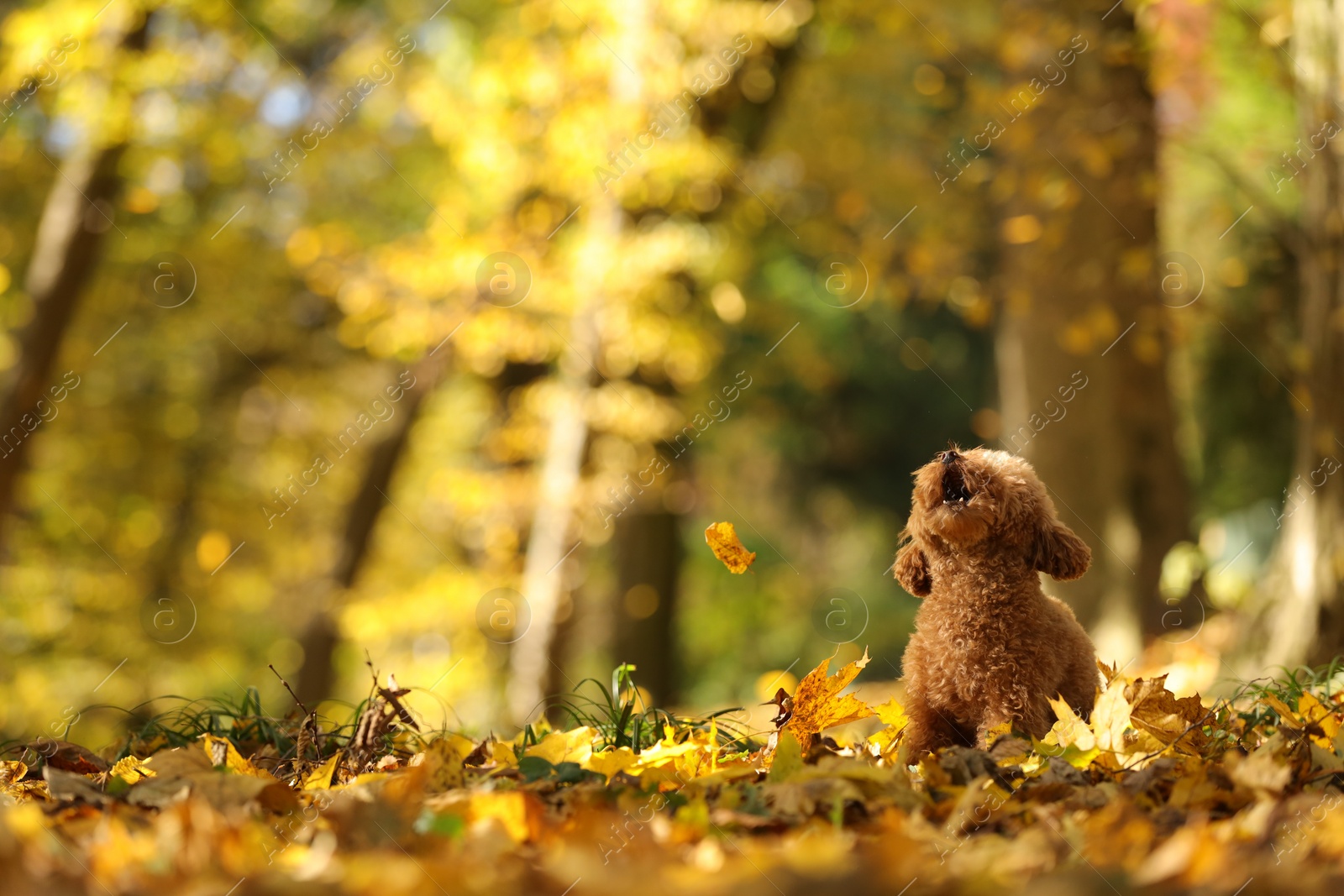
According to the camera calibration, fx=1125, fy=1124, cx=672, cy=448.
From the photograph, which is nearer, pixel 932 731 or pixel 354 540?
pixel 932 731

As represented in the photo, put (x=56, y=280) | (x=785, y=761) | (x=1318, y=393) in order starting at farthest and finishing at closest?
(x=56, y=280)
(x=1318, y=393)
(x=785, y=761)

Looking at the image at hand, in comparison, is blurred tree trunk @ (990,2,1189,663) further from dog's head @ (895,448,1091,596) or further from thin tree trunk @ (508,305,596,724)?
dog's head @ (895,448,1091,596)

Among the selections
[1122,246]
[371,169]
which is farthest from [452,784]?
[371,169]

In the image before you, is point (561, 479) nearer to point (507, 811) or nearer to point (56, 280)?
point (56, 280)

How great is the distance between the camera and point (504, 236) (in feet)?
26.2

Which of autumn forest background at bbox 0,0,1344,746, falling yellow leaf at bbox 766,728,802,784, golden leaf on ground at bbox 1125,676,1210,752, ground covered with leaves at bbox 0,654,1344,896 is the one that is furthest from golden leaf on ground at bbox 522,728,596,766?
autumn forest background at bbox 0,0,1344,746

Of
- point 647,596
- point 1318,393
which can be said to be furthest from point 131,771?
point 647,596

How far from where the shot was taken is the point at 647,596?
995 cm

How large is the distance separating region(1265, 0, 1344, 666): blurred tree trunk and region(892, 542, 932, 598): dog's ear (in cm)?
278

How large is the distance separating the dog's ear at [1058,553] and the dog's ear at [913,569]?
0.25 metres

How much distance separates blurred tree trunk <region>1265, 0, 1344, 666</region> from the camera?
454 centimetres

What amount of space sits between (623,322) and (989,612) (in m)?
5.14

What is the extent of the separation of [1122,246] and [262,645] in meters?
14.0

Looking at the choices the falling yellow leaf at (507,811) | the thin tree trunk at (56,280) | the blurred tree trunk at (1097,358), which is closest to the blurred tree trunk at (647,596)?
the blurred tree trunk at (1097,358)
